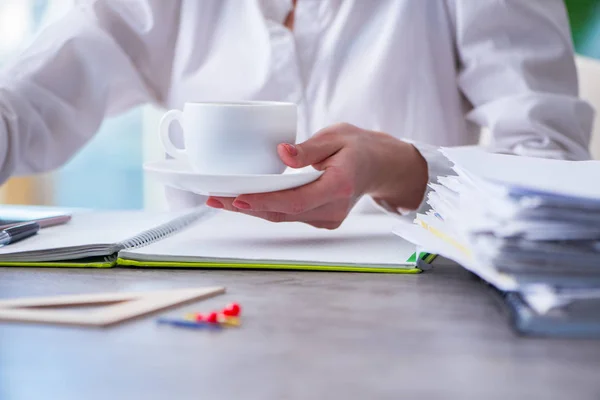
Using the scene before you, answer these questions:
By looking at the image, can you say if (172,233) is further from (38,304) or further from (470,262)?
(470,262)

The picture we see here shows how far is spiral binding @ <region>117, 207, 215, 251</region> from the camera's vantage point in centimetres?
70

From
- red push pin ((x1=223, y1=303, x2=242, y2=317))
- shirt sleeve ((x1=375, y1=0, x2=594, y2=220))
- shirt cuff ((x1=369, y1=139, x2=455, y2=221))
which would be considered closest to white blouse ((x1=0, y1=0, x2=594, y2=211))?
shirt sleeve ((x1=375, y1=0, x2=594, y2=220))

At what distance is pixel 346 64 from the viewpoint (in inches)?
49.0

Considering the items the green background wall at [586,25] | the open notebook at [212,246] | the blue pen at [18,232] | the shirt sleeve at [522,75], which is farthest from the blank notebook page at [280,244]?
the green background wall at [586,25]

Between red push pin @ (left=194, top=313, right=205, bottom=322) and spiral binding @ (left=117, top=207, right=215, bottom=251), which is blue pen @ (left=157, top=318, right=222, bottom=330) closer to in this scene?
red push pin @ (left=194, top=313, right=205, bottom=322)

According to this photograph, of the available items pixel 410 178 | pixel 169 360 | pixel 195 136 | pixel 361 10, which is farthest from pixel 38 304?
pixel 361 10

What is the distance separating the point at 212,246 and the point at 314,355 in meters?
0.31

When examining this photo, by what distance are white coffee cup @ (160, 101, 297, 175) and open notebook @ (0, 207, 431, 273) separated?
0.08m

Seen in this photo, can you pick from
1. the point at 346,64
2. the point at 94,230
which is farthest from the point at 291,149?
the point at 346,64

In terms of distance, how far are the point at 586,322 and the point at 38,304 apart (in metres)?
0.36

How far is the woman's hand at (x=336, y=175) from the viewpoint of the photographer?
27.5 inches

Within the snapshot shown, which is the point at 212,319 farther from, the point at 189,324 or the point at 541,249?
the point at 541,249

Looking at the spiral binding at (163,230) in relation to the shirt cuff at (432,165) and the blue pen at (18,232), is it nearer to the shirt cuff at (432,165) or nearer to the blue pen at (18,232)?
the blue pen at (18,232)

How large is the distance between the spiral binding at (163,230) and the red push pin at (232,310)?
22cm
